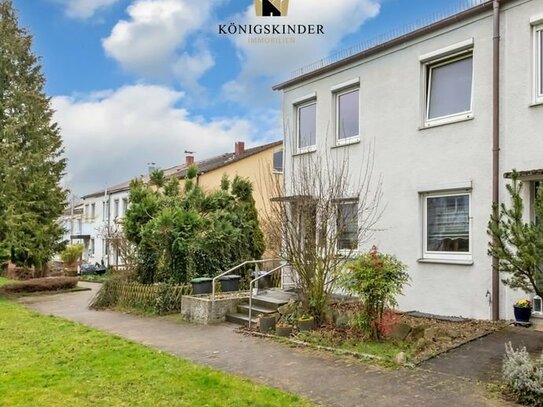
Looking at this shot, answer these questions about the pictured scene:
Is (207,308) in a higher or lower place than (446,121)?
lower

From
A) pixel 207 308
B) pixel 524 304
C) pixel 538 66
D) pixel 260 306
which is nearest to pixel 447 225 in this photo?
pixel 524 304

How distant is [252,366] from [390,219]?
6045 millimetres

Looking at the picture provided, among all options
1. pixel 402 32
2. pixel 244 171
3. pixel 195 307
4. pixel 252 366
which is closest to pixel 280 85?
pixel 402 32

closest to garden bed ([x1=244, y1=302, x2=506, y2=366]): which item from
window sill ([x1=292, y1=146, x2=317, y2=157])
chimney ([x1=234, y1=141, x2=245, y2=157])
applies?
window sill ([x1=292, y1=146, x2=317, y2=157])

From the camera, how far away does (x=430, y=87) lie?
11.8m

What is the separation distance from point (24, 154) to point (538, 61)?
75.9 feet

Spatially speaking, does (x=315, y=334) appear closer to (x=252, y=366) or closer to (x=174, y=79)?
(x=252, y=366)

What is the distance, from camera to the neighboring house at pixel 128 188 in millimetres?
31844

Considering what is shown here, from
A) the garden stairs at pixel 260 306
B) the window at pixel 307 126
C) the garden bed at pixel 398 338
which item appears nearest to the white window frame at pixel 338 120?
the window at pixel 307 126

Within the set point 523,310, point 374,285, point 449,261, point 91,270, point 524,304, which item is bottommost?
point 91,270

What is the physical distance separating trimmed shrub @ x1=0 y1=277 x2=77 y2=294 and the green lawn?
13398 millimetres

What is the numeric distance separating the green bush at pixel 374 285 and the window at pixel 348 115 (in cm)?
537

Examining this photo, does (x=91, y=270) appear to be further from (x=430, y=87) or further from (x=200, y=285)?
(x=430, y=87)

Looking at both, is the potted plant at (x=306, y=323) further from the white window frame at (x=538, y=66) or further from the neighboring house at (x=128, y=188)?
the neighboring house at (x=128, y=188)
